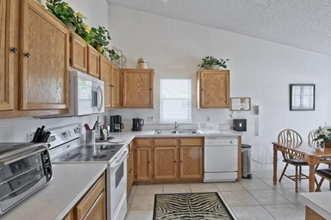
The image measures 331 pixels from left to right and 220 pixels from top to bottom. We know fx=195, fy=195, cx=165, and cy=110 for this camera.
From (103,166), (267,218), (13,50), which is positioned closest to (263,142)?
(267,218)

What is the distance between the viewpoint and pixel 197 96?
406 cm

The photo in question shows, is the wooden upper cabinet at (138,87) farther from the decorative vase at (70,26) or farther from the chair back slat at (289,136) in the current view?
the chair back slat at (289,136)

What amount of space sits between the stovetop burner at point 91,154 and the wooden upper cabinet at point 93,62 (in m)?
0.89

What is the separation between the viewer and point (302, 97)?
14.0 ft

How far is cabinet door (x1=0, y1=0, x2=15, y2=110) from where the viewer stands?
95 cm

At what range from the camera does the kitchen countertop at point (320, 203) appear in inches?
38.3

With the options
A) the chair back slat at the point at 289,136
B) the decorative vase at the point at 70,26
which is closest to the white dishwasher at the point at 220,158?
the chair back slat at the point at 289,136

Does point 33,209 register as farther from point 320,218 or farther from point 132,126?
point 132,126

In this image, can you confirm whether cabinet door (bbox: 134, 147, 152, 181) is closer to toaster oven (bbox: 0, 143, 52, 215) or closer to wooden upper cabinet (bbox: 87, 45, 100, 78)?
wooden upper cabinet (bbox: 87, 45, 100, 78)

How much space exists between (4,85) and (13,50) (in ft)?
0.64

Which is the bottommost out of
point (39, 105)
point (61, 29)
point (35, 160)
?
point (35, 160)

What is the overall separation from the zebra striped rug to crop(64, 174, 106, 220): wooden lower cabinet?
1080 mm

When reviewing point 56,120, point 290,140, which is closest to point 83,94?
point 56,120

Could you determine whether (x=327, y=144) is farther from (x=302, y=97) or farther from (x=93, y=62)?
(x=93, y=62)
